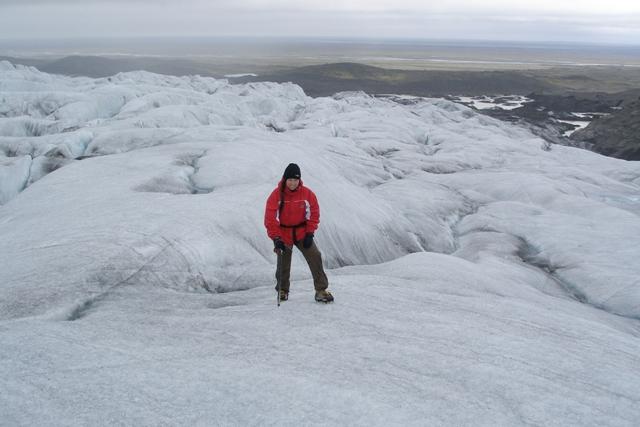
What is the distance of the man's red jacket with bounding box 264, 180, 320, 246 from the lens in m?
6.83

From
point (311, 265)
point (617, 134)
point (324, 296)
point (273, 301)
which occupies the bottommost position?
point (273, 301)

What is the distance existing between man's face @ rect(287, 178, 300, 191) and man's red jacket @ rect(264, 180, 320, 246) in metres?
0.07

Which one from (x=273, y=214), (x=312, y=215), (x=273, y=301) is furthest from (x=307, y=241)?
(x=273, y=301)

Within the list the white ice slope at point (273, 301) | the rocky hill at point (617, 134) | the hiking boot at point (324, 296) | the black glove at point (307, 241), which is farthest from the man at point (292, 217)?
the rocky hill at point (617, 134)

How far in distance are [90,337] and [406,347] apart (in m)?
4.08

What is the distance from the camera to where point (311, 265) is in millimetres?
7152

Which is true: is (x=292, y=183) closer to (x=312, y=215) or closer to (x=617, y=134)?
(x=312, y=215)

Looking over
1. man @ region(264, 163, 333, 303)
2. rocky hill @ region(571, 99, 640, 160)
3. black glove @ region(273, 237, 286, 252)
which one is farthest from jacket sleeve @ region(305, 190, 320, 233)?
rocky hill @ region(571, 99, 640, 160)

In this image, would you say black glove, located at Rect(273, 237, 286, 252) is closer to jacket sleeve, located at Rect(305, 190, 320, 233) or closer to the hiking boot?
jacket sleeve, located at Rect(305, 190, 320, 233)

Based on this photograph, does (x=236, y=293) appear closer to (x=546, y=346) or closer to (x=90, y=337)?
(x=90, y=337)

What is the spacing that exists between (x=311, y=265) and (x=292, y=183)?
53.5 inches

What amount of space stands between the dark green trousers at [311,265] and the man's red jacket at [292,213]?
254 mm

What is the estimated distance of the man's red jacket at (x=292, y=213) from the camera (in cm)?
683

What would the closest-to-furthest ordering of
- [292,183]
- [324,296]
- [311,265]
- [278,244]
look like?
[292,183]
[278,244]
[311,265]
[324,296]
